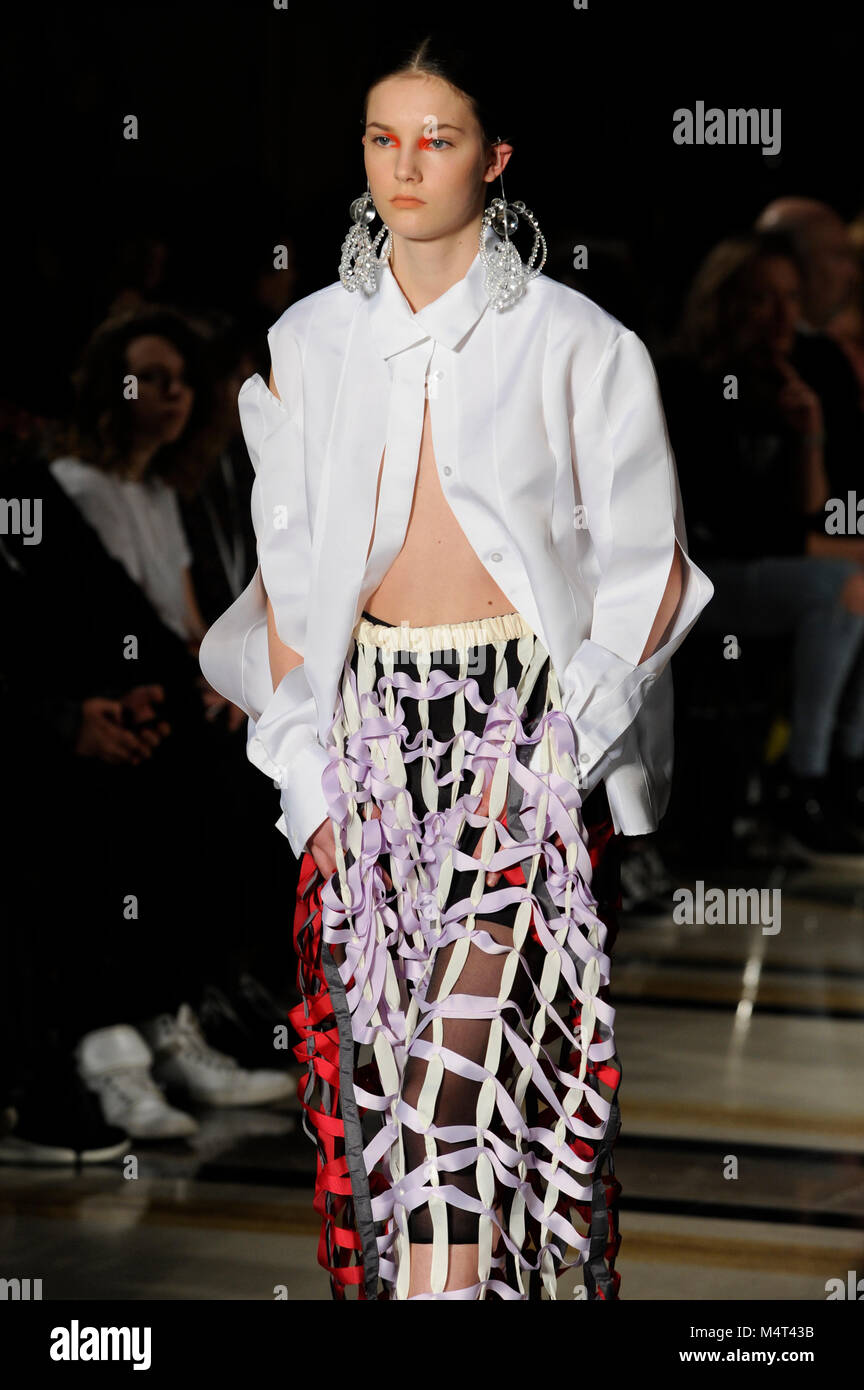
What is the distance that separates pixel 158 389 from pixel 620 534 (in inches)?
79.2

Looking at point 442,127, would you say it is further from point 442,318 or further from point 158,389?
point 158,389

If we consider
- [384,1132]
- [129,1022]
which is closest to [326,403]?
[384,1132]

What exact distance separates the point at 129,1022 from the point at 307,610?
181 cm

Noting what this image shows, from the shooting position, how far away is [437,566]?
2533 mm

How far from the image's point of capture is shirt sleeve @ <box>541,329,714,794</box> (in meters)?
2.47

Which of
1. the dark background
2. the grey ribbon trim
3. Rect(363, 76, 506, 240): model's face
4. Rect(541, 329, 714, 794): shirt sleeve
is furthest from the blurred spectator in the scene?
the grey ribbon trim

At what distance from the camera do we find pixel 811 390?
7383 mm

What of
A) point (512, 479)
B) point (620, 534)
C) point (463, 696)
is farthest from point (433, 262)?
point (463, 696)

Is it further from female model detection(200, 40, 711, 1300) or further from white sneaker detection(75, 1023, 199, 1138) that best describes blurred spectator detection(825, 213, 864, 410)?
female model detection(200, 40, 711, 1300)

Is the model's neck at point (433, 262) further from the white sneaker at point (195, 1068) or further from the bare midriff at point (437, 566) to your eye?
the white sneaker at point (195, 1068)

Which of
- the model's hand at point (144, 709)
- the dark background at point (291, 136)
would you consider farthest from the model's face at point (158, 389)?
the model's hand at point (144, 709)

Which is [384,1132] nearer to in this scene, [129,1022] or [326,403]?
[326,403]

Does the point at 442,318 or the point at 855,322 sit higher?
the point at 855,322

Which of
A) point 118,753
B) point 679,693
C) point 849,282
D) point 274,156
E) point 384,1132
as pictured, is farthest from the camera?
point 849,282
